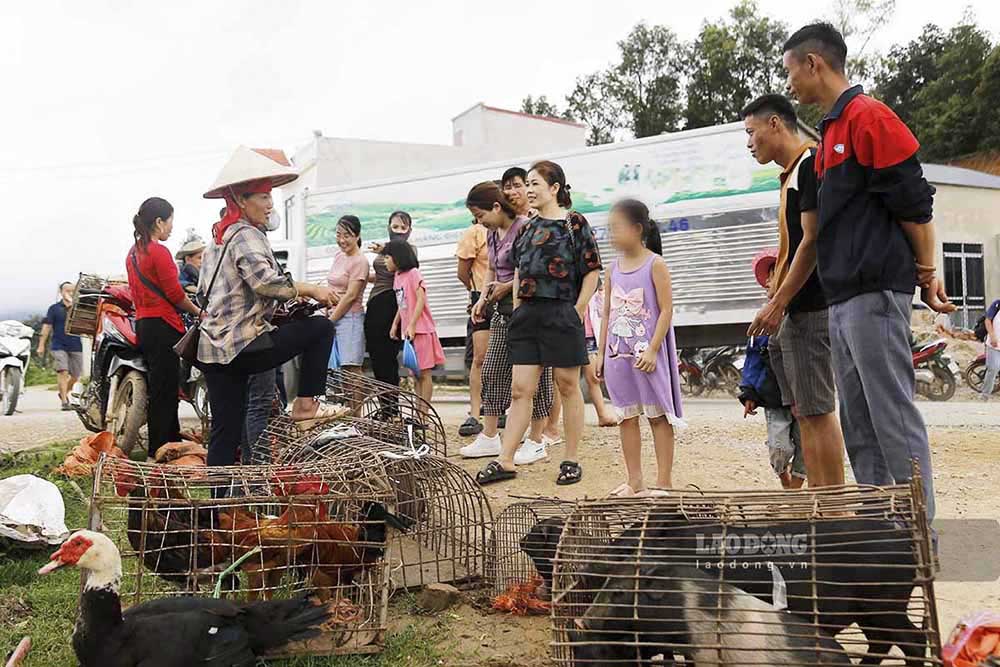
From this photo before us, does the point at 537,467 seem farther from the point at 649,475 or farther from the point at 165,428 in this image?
the point at 165,428

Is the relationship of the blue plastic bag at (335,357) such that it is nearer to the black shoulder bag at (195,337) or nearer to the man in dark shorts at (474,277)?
the man in dark shorts at (474,277)

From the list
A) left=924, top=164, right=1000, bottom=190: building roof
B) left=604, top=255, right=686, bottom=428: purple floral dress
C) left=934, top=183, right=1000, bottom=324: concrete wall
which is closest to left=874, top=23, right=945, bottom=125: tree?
left=924, top=164, right=1000, bottom=190: building roof

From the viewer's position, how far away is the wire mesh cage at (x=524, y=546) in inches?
132

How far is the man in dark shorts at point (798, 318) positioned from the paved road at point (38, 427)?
627cm

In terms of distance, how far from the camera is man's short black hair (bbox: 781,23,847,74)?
326 cm

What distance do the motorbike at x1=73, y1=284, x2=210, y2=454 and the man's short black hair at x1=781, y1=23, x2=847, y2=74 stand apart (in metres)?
5.03

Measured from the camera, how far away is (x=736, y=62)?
35719 millimetres

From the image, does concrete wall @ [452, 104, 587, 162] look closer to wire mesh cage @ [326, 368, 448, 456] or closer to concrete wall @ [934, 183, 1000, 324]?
concrete wall @ [934, 183, 1000, 324]

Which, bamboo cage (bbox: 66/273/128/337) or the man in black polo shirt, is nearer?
the man in black polo shirt

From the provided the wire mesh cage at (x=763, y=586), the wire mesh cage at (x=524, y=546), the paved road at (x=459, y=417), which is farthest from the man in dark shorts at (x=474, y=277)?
the wire mesh cage at (x=763, y=586)

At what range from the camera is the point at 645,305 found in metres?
4.66

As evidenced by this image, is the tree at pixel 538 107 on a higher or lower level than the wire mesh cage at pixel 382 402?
higher

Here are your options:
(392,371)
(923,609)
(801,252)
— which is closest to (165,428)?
(392,371)

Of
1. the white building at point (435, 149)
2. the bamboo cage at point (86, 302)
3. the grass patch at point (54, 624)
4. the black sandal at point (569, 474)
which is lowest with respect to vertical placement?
the grass patch at point (54, 624)
